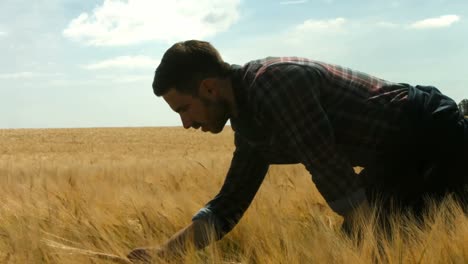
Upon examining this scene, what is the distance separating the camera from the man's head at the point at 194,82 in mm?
1671

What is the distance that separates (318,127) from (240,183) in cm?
57

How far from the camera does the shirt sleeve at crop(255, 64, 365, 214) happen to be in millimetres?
1565

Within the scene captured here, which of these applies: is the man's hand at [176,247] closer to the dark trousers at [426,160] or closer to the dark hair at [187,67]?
the dark hair at [187,67]

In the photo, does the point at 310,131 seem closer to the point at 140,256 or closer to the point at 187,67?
the point at 187,67

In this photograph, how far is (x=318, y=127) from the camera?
1573 millimetres

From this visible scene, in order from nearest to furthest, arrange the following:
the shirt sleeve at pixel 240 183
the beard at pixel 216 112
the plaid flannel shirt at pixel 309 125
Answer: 1. the plaid flannel shirt at pixel 309 125
2. the beard at pixel 216 112
3. the shirt sleeve at pixel 240 183

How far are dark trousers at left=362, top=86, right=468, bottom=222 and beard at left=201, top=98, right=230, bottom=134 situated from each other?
0.56 meters

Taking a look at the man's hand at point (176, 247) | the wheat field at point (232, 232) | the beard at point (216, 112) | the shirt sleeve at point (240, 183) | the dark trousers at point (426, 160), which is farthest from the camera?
the shirt sleeve at point (240, 183)

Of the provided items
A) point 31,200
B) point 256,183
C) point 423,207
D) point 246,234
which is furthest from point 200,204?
point 423,207

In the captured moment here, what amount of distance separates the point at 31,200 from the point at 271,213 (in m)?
1.13

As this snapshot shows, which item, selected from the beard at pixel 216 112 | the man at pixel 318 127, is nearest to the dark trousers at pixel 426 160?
the man at pixel 318 127

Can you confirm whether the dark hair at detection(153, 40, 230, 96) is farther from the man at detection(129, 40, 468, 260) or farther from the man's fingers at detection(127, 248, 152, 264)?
the man's fingers at detection(127, 248, 152, 264)

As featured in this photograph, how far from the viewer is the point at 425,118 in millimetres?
1874

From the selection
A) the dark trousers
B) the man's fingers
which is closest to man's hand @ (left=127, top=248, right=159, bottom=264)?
the man's fingers
